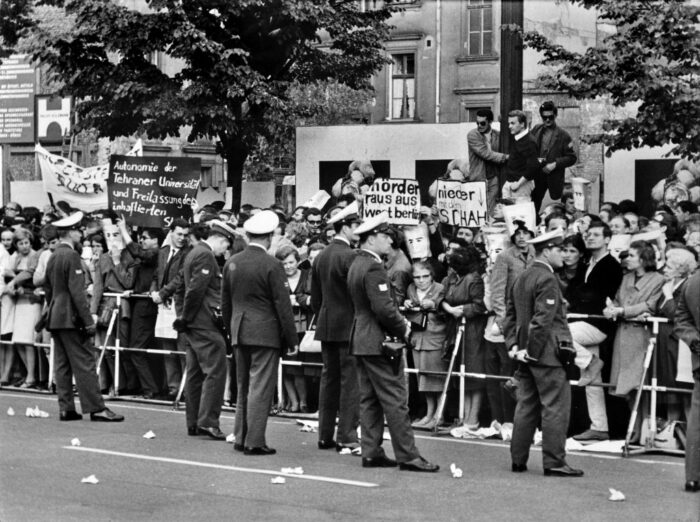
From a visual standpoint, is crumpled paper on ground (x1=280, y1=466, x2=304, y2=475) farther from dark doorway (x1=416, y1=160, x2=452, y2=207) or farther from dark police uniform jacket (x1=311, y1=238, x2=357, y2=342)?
dark doorway (x1=416, y1=160, x2=452, y2=207)

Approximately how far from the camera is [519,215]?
14328mm

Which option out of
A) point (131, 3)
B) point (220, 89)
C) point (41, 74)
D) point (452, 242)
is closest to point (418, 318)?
point (452, 242)

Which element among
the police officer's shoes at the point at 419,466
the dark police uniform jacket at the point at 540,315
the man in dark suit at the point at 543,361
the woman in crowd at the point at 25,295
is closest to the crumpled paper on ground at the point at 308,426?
the police officer's shoes at the point at 419,466

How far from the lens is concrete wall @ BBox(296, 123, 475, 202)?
2062 cm

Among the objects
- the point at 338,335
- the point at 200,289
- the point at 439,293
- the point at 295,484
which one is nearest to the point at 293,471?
the point at 295,484

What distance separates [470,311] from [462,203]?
95.9 inches

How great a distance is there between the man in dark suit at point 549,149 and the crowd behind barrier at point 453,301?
404 millimetres

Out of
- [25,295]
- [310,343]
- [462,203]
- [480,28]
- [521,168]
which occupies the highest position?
[480,28]

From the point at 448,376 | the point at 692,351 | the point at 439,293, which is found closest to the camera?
the point at 692,351

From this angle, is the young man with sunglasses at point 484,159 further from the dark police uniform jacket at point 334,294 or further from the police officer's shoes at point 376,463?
the police officer's shoes at point 376,463

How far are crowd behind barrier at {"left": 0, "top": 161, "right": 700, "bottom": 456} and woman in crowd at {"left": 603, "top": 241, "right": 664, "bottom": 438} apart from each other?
0.04ft

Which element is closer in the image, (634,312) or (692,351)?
(692,351)

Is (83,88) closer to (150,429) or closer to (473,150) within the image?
(473,150)

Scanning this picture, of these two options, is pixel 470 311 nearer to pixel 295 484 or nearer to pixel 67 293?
pixel 295 484
